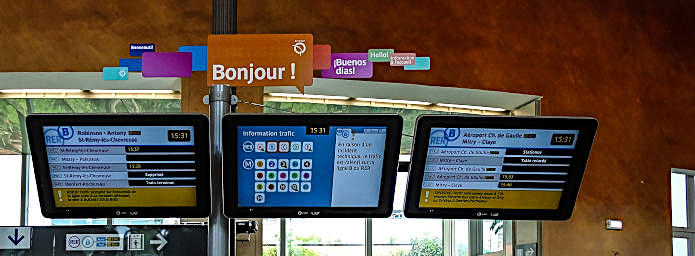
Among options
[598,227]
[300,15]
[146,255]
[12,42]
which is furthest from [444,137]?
[598,227]

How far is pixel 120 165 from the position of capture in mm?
2951

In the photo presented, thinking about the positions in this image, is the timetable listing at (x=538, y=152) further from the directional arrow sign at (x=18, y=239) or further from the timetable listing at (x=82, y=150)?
the directional arrow sign at (x=18, y=239)

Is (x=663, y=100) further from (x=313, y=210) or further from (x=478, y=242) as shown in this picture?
(x=313, y=210)

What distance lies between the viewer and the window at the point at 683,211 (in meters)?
9.78

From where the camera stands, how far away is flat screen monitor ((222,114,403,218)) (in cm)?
290

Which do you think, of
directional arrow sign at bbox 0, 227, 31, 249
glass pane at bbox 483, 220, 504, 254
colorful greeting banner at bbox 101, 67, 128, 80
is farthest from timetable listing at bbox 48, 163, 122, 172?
glass pane at bbox 483, 220, 504, 254

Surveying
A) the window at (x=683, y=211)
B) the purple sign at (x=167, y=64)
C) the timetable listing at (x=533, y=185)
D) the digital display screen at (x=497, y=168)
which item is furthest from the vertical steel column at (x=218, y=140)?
the window at (x=683, y=211)

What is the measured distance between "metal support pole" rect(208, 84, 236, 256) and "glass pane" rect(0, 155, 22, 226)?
737 cm

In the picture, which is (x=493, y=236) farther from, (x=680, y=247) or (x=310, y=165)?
(x=310, y=165)

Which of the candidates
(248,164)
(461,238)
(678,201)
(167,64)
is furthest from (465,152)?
(461,238)

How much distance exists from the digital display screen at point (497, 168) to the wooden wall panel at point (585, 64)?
4708mm

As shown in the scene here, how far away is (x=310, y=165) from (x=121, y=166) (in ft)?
2.23

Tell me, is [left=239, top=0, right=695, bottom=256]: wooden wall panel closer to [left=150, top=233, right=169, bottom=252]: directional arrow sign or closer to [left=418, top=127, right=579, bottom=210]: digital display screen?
[left=418, top=127, right=579, bottom=210]: digital display screen

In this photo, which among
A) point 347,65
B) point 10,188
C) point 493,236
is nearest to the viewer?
point 347,65
